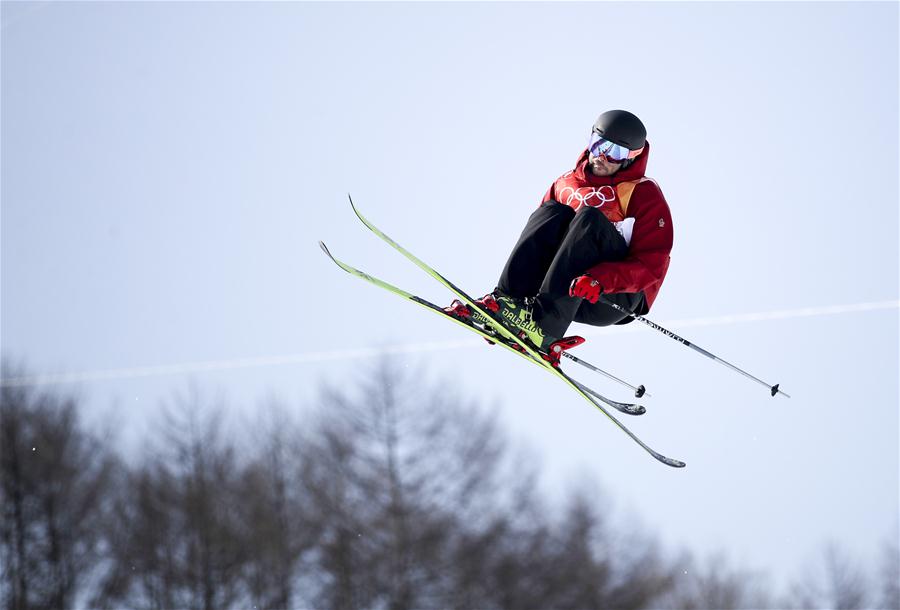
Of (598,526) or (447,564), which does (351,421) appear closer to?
(447,564)

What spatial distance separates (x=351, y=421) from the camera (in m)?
26.2

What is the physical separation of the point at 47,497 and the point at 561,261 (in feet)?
56.6

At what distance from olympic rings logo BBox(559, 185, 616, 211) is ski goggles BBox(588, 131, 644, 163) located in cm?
19

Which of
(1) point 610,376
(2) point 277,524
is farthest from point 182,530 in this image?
(1) point 610,376

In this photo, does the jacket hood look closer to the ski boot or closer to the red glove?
the red glove

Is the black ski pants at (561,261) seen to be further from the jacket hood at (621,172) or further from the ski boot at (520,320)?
the jacket hood at (621,172)

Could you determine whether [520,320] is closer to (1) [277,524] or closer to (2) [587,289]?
(2) [587,289]

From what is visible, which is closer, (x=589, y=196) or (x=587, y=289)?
(x=587, y=289)

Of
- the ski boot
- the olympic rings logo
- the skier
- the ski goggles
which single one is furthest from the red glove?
the ski goggles

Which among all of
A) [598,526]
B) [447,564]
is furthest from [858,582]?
[447,564]

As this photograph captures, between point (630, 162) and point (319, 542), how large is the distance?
19193mm

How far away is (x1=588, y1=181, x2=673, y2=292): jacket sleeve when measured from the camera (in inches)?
321

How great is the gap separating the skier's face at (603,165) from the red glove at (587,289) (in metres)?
0.65

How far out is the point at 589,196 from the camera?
8289 millimetres
